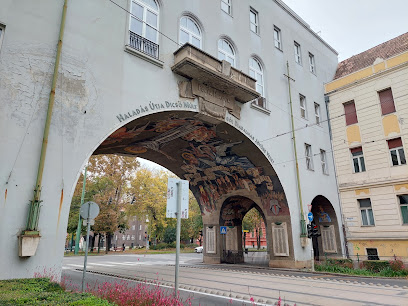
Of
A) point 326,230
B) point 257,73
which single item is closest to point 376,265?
point 326,230

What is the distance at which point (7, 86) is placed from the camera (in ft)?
27.7

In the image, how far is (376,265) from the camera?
51.6ft

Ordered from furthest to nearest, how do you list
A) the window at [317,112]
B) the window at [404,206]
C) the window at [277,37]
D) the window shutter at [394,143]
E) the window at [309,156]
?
1. the window at [317,112]
2. the window at [277,37]
3. the window at [309,156]
4. the window shutter at [394,143]
5. the window at [404,206]

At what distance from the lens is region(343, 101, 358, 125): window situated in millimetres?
21828

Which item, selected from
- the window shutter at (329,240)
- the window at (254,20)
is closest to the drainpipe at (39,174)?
the window at (254,20)

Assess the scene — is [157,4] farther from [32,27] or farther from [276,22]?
[276,22]

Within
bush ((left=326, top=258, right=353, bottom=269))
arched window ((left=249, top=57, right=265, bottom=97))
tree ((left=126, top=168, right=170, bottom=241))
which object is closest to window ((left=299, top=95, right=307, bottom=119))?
arched window ((left=249, top=57, right=265, bottom=97))

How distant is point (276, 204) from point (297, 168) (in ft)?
8.23

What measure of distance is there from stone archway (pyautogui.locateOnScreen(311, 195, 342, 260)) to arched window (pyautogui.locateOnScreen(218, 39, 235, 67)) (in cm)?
1125

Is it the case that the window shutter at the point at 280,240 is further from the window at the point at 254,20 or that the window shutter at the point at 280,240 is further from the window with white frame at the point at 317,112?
the window at the point at 254,20

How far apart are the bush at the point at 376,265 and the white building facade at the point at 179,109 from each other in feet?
10.1

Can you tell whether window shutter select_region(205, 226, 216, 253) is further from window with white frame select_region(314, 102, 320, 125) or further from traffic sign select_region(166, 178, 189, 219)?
traffic sign select_region(166, 178, 189, 219)

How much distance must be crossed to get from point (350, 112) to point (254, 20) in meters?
9.75

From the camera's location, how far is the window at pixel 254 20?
18.5 m
